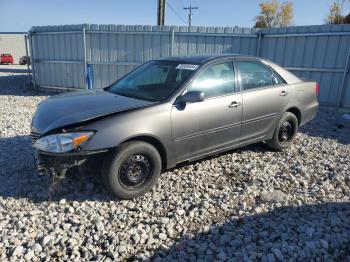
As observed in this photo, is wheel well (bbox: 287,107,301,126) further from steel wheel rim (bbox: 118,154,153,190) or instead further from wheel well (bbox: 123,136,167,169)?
steel wheel rim (bbox: 118,154,153,190)

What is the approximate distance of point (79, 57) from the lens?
1088 centimetres

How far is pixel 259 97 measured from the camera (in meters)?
4.45

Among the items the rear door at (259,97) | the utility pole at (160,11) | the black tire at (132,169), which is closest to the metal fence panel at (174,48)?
the rear door at (259,97)

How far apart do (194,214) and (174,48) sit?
25.4ft

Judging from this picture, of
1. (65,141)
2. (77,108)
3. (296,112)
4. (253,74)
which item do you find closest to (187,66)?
(253,74)

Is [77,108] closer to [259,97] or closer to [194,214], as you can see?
[194,214]

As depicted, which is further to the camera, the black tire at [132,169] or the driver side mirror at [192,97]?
the driver side mirror at [192,97]

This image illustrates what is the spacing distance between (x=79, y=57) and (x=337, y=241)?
33.5 feet

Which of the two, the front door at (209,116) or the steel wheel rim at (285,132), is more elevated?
the front door at (209,116)

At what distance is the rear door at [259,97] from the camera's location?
4.35m

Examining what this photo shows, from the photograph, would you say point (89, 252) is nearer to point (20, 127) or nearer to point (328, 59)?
point (20, 127)

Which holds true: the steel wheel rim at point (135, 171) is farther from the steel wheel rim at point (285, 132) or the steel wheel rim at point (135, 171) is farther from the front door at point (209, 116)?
the steel wheel rim at point (285, 132)

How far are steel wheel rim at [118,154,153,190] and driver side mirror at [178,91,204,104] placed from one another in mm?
837

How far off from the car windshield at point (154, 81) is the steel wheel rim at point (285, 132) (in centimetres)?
208
